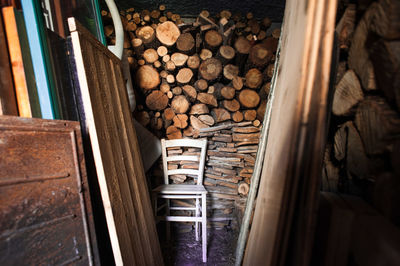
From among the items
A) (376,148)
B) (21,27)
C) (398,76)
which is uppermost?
(21,27)

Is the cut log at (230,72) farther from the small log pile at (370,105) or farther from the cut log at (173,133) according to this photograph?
the small log pile at (370,105)

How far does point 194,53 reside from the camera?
214 centimetres

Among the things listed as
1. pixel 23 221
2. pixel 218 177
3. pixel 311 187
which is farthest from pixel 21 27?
pixel 218 177

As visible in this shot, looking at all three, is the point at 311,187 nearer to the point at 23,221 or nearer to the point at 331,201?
the point at 331,201

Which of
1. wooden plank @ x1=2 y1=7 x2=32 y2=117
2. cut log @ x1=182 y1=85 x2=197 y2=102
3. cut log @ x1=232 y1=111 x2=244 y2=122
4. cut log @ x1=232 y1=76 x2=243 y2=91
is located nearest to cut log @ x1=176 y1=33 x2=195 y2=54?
cut log @ x1=182 y1=85 x2=197 y2=102

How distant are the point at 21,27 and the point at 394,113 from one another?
1.96 m

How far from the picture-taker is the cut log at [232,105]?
218cm

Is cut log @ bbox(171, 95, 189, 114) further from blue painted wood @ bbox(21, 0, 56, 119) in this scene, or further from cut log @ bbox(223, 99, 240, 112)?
blue painted wood @ bbox(21, 0, 56, 119)

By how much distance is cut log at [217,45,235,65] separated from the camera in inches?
81.8

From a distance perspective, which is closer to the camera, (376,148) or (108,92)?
(376,148)

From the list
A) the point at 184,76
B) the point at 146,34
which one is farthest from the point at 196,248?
the point at 146,34

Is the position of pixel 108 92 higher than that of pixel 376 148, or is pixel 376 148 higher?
pixel 108 92

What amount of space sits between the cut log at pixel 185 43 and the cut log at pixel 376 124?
6.13 feet

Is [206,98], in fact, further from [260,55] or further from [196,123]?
[260,55]
